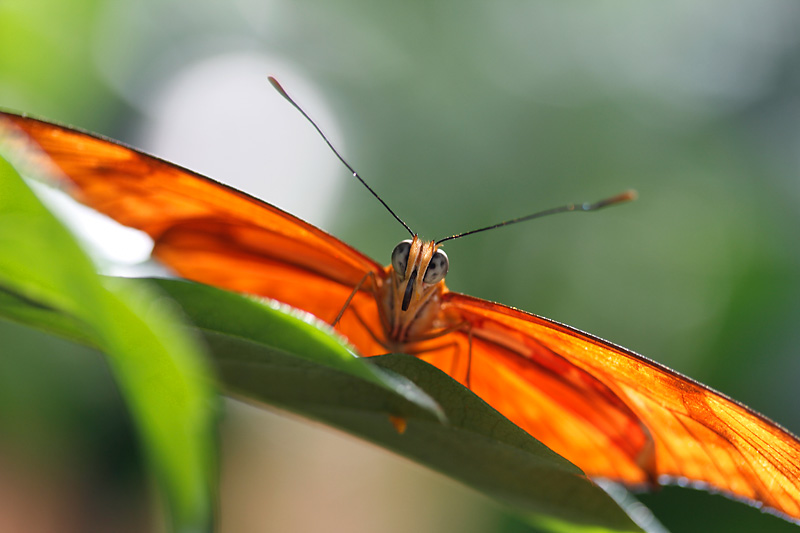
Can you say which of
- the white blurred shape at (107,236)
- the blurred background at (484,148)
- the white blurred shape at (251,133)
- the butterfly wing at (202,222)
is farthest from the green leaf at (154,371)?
the white blurred shape at (251,133)

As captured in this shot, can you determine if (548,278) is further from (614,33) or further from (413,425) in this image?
(413,425)

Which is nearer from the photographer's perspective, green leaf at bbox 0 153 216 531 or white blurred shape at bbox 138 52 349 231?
green leaf at bbox 0 153 216 531

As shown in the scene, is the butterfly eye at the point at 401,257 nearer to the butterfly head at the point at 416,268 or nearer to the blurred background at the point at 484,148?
the butterfly head at the point at 416,268

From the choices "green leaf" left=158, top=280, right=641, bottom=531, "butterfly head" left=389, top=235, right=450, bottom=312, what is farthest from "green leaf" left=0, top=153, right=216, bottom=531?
"butterfly head" left=389, top=235, right=450, bottom=312

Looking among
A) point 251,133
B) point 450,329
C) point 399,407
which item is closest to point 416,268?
point 450,329

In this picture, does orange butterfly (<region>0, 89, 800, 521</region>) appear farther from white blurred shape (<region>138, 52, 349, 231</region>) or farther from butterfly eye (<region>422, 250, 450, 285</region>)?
white blurred shape (<region>138, 52, 349, 231</region>)
